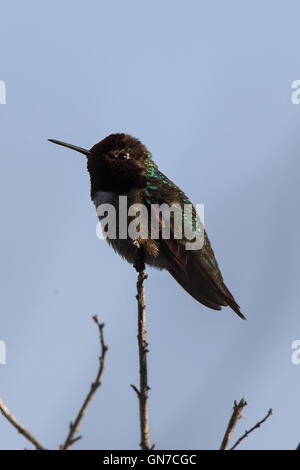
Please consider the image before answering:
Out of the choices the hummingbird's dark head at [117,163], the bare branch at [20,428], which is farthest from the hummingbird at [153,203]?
the bare branch at [20,428]

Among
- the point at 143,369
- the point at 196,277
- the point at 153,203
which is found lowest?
the point at 143,369

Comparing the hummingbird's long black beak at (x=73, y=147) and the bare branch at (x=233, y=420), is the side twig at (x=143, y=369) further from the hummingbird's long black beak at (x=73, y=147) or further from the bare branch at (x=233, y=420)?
the hummingbird's long black beak at (x=73, y=147)

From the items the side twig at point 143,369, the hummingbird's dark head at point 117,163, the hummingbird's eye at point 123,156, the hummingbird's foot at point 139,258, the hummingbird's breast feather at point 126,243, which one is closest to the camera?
the side twig at point 143,369

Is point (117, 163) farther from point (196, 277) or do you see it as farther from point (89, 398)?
point (89, 398)

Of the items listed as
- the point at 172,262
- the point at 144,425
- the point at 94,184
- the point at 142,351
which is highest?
the point at 94,184

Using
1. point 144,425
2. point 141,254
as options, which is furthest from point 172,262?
point 144,425

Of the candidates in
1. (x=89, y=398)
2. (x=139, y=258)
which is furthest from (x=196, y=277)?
(x=89, y=398)
